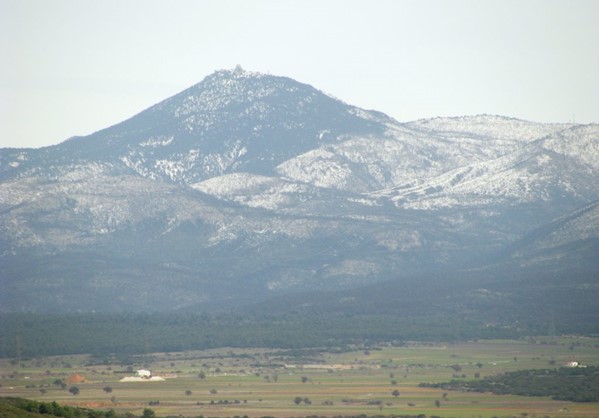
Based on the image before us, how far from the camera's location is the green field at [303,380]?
4889 inches

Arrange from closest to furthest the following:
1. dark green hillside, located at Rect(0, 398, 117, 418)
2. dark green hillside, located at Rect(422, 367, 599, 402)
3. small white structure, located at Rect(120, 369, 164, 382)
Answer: dark green hillside, located at Rect(0, 398, 117, 418)
dark green hillside, located at Rect(422, 367, 599, 402)
small white structure, located at Rect(120, 369, 164, 382)

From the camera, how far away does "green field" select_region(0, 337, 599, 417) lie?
12419cm

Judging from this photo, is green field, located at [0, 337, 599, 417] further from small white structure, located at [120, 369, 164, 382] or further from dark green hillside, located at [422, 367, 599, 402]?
dark green hillside, located at [422, 367, 599, 402]

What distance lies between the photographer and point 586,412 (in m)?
118

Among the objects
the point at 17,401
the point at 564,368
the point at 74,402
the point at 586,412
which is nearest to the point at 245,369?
the point at 564,368

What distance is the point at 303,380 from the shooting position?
501ft

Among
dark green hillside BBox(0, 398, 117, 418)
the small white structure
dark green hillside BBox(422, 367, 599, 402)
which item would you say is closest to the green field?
the small white structure

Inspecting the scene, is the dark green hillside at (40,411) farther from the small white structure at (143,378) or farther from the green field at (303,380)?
the small white structure at (143,378)

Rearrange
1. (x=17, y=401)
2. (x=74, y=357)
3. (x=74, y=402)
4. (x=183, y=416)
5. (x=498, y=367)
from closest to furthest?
(x=17, y=401) < (x=183, y=416) < (x=74, y=402) < (x=498, y=367) < (x=74, y=357)

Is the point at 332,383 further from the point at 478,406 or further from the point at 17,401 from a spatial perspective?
the point at 17,401

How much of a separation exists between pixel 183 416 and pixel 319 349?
271 feet

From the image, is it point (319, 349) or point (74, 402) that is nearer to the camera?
point (74, 402)

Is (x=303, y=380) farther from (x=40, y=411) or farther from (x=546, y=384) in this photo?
(x=40, y=411)

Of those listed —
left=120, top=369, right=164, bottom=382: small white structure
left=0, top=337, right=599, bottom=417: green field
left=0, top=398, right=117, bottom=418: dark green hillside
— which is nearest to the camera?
left=0, top=398, right=117, bottom=418: dark green hillside
